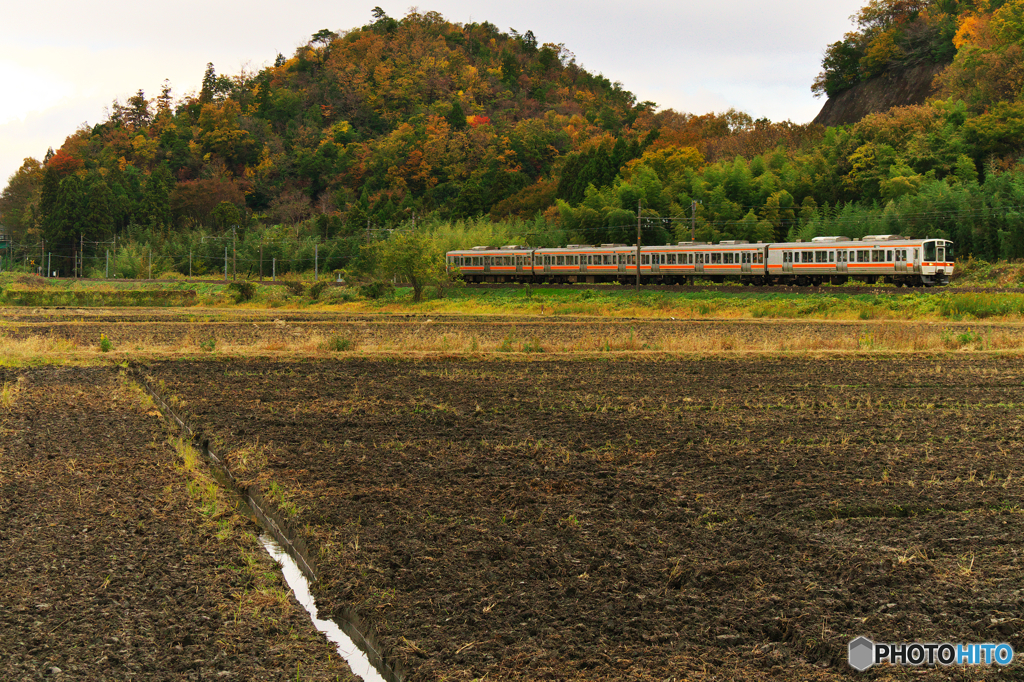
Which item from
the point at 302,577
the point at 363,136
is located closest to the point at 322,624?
the point at 302,577

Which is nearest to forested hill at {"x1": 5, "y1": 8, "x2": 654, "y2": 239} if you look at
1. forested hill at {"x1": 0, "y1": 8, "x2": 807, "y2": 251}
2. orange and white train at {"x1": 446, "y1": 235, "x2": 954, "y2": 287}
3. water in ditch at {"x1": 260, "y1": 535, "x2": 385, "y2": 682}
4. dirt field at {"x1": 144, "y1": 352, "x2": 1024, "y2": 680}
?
forested hill at {"x1": 0, "y1": 8, "x2": 807, "y2": 251}

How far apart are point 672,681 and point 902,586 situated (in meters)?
2.29

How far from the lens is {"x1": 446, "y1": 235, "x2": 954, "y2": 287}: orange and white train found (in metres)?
42.9

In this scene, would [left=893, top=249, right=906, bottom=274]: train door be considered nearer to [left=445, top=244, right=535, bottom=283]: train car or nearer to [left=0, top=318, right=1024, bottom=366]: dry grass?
[left=0, top=318, right=1024, bottom=366]: dry grass

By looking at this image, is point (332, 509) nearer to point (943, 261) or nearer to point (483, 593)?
point (483, 593)

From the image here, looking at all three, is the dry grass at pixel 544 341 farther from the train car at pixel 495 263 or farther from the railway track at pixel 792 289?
the train car at pixel 495 263

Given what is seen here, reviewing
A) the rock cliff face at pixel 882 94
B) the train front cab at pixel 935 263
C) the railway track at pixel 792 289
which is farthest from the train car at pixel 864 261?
Answer: the rock cliff face at pixel 882 94

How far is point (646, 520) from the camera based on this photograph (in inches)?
311

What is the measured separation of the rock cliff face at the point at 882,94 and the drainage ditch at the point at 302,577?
298 ft

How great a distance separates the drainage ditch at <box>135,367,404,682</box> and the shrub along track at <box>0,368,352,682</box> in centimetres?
16

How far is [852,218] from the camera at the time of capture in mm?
56031

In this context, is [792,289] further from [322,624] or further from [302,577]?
[322,624]

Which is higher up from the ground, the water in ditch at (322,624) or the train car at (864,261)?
the train car at (864,261)

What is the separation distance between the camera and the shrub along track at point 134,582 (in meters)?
5.22
